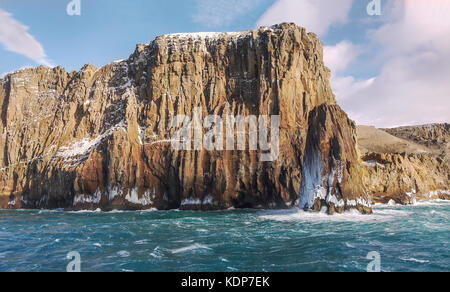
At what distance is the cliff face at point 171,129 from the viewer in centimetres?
4759

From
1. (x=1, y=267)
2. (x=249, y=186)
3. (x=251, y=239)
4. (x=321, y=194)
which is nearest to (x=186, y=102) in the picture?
(x=249, y=186)

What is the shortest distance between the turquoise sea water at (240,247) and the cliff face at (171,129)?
16.1 m

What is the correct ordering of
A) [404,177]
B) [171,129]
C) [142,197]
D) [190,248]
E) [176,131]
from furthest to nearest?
[404,177] → [171,129] → [176,131] → [142,197] → [190,248]

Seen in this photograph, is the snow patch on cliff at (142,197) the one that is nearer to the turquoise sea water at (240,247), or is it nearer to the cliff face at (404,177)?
the turquoise sea water at (240,247)

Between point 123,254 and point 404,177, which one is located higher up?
point 404,177

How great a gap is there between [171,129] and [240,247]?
3848cm

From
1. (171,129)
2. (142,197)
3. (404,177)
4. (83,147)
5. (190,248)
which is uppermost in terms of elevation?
(171,129)

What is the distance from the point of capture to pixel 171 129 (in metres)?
53.8

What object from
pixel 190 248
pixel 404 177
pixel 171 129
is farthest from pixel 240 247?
pixel 404 177

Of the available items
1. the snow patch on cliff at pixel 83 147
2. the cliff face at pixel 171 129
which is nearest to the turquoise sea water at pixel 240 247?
the cliff face at pixel 171 129

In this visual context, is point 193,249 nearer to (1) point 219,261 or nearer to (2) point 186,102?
(1) point 219,261

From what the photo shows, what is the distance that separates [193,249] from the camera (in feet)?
58.0

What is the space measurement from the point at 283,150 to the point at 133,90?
1298 inches

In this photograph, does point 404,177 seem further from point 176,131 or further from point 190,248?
point 190,248
